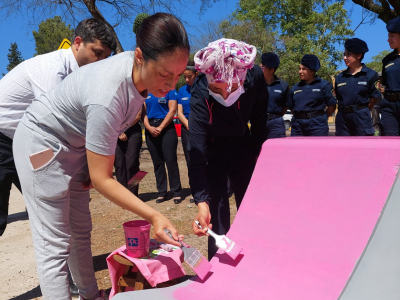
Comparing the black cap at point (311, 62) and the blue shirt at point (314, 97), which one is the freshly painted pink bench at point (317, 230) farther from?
the black cap at point (311, 62)

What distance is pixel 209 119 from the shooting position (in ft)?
7.53

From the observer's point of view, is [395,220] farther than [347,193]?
No

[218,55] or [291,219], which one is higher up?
[218,55]

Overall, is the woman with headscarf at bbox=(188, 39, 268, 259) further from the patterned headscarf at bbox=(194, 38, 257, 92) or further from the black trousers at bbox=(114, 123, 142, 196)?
the black trousers at bbox=(114, 123, 142, 196)

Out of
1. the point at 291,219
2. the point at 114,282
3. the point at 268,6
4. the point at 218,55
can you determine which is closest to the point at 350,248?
the point at 291,219

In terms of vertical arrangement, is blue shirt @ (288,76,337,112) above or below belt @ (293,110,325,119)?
above

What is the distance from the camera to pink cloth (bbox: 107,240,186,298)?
195 centimetres

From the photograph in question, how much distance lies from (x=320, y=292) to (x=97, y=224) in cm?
330

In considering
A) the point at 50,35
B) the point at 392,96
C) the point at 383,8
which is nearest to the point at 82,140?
the point at 392,96

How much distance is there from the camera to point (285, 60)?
25.0 metres

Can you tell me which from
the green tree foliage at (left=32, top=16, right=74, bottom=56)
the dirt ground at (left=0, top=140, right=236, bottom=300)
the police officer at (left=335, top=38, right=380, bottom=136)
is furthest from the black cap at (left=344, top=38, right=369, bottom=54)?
the green tree foliage at (left=32, top=16, right=74, bottom=56)

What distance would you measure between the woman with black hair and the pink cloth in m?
0.17

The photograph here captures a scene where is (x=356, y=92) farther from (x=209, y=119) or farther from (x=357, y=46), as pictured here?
(x=209, y=119)

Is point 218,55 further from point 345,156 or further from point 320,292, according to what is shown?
point 320,292
